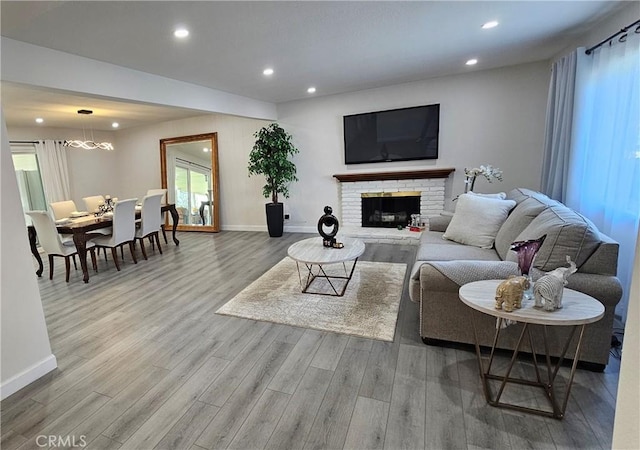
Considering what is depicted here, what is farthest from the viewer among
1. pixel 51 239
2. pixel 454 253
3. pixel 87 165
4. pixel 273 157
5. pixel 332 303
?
pixel 87 165

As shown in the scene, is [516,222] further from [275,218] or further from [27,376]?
[275,218]

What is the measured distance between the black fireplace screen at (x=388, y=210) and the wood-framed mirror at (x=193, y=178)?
3.21m

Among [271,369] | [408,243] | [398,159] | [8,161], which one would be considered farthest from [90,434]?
[398,159]

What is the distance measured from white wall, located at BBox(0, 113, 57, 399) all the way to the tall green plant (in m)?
3.69

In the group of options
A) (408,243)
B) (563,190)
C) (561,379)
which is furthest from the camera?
(408,243)

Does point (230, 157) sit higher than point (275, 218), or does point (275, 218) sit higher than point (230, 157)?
point (230, 157)

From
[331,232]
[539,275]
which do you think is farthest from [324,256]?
[539,275]

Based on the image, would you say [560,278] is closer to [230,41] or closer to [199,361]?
[199,361]

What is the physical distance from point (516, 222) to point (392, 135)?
2.91 meters

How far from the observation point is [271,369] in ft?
6.41

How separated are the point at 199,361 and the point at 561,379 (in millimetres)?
2287

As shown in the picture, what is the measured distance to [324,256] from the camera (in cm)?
283

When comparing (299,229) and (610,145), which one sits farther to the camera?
(299,229)

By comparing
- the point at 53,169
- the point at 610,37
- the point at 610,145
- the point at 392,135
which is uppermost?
the point at 610,37
